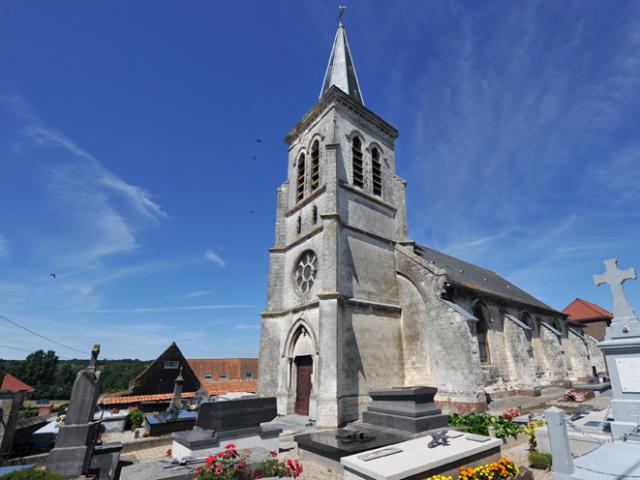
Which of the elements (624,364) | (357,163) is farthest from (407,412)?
(357,163)

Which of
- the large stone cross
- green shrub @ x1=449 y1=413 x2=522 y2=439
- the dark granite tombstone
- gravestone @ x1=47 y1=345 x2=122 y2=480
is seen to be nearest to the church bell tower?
the dark granite tombstone

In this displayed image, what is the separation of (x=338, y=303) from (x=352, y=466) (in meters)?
7.79

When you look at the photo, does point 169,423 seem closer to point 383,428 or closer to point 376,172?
point 383,428

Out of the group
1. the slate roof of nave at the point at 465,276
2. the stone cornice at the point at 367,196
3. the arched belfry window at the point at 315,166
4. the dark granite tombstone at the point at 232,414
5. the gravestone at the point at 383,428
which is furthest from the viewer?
the slate roof of nave at the point at 465,276

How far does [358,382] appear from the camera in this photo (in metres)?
13.2

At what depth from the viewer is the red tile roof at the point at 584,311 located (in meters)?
39.2

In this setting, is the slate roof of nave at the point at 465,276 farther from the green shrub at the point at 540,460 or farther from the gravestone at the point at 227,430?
the gravestone at the point at 227,430

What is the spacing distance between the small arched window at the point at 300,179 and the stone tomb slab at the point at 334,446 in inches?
516

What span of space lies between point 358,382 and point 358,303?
10.6 ft

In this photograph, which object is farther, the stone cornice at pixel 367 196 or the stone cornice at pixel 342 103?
the stone cornice at pixel 342 103

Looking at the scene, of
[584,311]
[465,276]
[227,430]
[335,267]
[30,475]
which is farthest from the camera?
[584,311]

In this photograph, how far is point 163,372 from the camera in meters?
26.0

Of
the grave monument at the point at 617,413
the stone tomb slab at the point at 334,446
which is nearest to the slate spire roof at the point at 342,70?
the grave monument at the point at 617,413

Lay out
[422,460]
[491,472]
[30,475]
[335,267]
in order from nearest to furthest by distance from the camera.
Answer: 1. [30,475]
2. [491,472]
3. [422,460]
4. [335,267]
